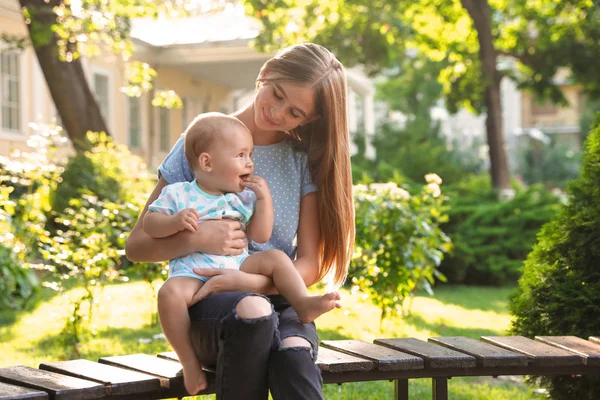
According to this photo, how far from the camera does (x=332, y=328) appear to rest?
6.93 metres

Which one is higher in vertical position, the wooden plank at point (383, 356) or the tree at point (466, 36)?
the tree at point (466, 36)

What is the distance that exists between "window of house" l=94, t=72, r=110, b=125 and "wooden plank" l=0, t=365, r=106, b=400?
16.2 m

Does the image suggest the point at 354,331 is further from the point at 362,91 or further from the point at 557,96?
the point at 362,91

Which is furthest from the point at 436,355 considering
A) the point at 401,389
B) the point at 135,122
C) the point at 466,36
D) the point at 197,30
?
the point at 197,30

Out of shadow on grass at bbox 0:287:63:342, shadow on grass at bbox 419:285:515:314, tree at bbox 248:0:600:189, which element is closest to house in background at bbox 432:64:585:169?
tree at bbox 248:0:600:189

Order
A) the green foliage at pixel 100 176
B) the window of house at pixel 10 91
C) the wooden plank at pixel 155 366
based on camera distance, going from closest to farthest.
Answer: the wooden plank at pixel 155 366 → the green foliage at pixel 100 176 → the window of house at pixel 10 91

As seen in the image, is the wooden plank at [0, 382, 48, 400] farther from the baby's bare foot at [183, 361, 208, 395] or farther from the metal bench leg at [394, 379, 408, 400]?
the metal bench leg at [394, 379, 408, 400]

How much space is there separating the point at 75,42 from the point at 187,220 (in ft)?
29.9

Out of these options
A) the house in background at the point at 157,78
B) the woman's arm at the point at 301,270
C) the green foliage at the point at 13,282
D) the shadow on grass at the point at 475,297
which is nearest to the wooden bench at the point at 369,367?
the woman's arm at the point at 301,270

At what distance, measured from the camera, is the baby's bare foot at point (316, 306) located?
2951 millimetres

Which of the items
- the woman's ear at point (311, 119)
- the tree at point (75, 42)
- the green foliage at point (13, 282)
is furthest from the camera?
the tree at point (75, 42)

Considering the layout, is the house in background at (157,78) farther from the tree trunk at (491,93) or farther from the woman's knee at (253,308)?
the woman's knee at (253,308)

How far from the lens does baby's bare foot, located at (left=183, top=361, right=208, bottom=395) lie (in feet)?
9.63

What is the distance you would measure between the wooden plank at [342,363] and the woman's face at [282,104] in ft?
2.91
